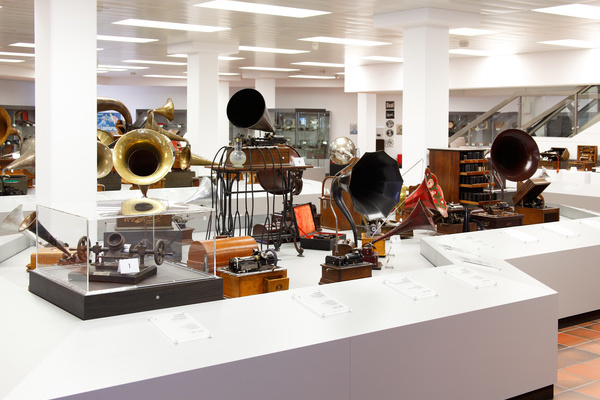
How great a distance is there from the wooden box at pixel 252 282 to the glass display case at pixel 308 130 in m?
19.0

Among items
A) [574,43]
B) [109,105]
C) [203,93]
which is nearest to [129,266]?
[109,105]

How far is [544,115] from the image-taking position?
54.7ft

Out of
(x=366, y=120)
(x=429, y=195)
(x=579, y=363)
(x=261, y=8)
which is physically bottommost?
(x=579, y=363)

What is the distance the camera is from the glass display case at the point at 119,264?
3363 mm

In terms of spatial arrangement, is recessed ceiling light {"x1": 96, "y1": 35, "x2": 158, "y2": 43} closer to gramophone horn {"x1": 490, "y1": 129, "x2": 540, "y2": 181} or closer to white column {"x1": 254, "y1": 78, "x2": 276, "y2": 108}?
gramophone horn {"x1": 490, "y1": 129, "x2": 540, "y2": 181}

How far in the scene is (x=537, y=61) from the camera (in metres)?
13.9

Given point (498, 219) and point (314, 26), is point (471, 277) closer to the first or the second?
point (498, 219)

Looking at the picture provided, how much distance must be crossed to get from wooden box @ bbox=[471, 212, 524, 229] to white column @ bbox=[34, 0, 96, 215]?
3900 mm

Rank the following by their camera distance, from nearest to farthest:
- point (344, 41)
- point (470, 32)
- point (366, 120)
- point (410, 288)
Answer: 1. point (410, 288)
2. point (470, 32)
3. point (344, 41)
4. point (366, 120)

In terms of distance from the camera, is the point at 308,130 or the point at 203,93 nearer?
the point at 203,93

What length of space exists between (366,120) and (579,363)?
568 inches

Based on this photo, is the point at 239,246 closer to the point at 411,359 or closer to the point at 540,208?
the point at 411,359

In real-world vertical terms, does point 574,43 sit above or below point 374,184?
above

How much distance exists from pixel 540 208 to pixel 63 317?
5835mm
